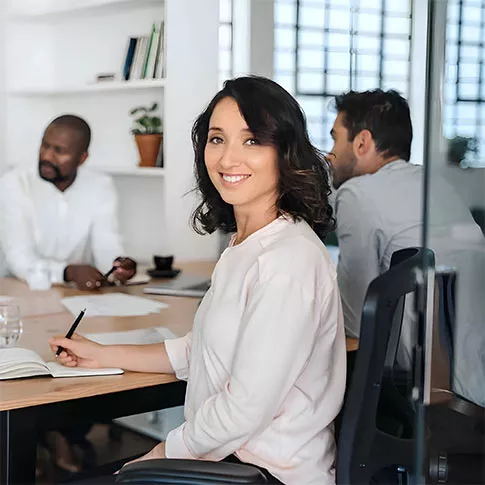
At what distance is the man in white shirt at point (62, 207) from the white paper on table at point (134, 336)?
113 centimetres

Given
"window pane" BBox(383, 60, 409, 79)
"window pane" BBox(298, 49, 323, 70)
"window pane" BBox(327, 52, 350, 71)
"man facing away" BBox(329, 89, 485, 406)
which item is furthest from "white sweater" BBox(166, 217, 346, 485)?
"window pane" BBox(298, 49, 323, 70)

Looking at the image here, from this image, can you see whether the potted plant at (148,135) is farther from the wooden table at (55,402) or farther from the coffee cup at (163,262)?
the wooden table at (55,402)

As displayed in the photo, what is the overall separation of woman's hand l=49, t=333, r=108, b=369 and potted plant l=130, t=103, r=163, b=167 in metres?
1.60

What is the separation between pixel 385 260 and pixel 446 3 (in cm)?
145

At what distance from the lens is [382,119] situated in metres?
2.53

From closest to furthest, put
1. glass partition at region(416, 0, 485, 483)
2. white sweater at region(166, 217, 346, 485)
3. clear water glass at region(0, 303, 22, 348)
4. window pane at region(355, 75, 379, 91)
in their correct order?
glass partition at region(416, 0, 485, 483) → white sweater at region(166, 217, 346, 485) → clear water glass at region(0, 303, 22, 348) → window pane at region(355, 75, 379, 91)

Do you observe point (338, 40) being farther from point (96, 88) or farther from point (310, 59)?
point (96, 88)

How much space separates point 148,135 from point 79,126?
27cm

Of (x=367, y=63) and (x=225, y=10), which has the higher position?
(x=225, y=10)

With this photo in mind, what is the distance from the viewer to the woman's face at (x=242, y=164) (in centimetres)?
158

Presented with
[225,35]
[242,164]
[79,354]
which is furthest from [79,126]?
[242,164]

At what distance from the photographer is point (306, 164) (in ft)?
5.24

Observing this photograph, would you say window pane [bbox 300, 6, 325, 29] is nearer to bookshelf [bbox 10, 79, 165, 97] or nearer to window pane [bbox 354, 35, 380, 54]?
window pane [bbox 354, 35, 380, 54]

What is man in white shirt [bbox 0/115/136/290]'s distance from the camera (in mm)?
3242
